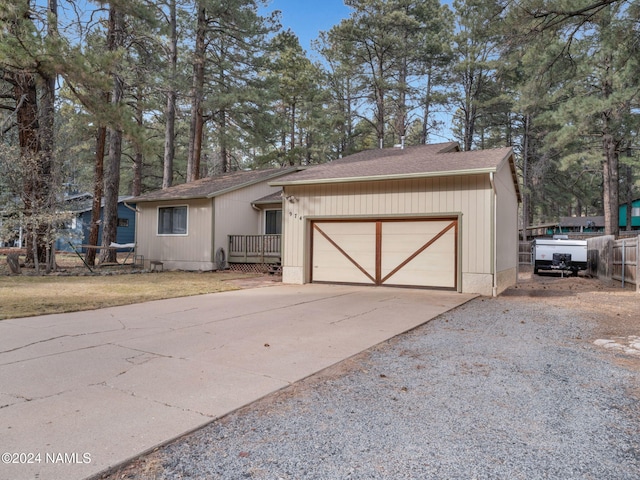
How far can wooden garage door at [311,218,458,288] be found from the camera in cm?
943

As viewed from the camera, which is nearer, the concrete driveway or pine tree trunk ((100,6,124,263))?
the concrete driveway

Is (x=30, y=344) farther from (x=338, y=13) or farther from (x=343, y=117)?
(x=338, y=13)

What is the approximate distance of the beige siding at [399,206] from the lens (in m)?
8.82

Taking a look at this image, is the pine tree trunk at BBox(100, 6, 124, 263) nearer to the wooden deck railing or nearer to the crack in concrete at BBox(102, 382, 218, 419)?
the wooden deck railing

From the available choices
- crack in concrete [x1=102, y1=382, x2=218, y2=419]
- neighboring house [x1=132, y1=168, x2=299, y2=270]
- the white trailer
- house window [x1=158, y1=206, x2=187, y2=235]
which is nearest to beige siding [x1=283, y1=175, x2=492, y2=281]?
neighboring house [x1=132, y1=168, x2=299, y2=270]

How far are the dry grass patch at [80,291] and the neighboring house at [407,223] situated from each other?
277 cm

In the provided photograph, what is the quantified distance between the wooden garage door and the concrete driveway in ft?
7.73

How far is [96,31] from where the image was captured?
1392cm

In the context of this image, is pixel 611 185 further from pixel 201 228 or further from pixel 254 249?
pixel 201 228

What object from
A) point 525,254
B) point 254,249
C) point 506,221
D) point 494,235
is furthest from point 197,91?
point 525,254

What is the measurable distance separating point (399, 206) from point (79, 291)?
25.1 feet

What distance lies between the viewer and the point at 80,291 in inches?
339

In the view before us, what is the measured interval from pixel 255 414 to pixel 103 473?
0.98 m

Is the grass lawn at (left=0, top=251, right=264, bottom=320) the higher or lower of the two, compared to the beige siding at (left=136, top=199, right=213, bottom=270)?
lower
